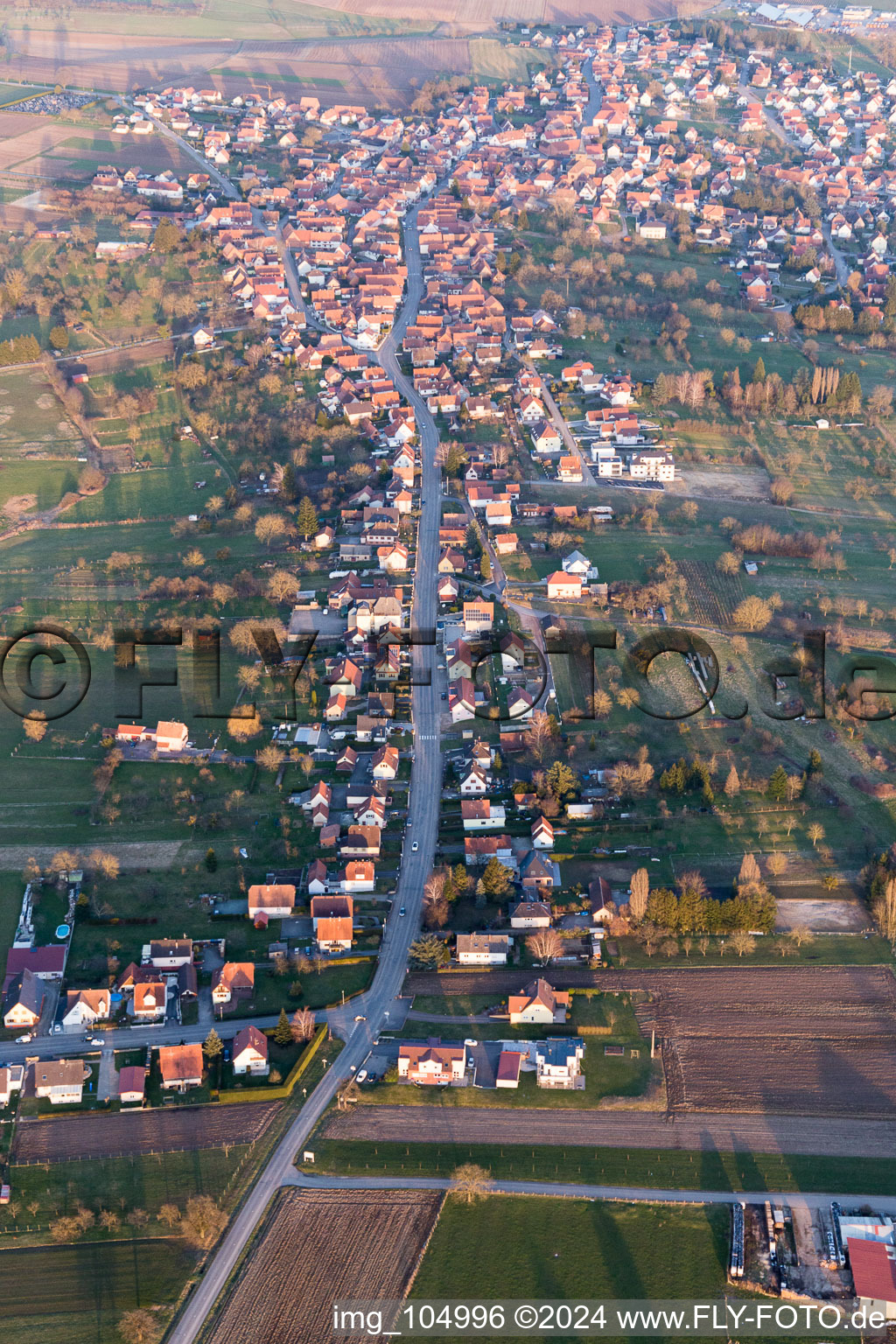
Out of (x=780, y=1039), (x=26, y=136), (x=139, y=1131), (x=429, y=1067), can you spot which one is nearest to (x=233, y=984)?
(x=139, y=1131)

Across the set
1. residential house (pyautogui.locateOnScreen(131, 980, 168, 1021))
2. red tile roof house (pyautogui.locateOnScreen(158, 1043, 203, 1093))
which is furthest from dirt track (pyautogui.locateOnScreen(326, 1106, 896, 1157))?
residential house (pyautogui.locateOnScreen(131, 980, 168, 1021))

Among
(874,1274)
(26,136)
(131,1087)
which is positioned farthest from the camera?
(26,136)

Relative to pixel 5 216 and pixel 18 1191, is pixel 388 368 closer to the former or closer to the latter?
pixel 5 216

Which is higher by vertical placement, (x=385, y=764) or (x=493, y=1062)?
(x=385, y=764)

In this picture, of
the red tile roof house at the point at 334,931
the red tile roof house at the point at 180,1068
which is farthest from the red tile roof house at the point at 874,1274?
the red tile roof house at the point at 180,1068

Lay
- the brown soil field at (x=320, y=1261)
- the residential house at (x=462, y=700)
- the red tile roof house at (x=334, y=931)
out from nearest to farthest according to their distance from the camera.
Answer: the brown soil field at (x=320, y=1261), the red tile roof house at (x=334, y=931), the residential house at (x=462, y=700)

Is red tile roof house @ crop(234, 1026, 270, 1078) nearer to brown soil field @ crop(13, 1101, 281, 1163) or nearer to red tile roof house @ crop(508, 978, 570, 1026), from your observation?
brown soil field @ crop(13, 1101, 281, 1163)

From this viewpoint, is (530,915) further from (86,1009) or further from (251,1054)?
(86,1009)

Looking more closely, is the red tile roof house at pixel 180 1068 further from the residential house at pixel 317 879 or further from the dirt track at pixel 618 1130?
the residential house at pixel 317 879
